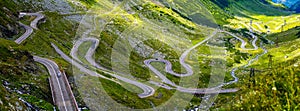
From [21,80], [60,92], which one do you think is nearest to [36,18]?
[60,92]

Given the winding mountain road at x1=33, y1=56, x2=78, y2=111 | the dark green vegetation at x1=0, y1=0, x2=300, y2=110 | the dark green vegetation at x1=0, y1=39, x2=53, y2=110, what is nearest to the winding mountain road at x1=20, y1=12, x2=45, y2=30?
the dark green vegetation at x1=0, y1=0, x2=300, y2=110

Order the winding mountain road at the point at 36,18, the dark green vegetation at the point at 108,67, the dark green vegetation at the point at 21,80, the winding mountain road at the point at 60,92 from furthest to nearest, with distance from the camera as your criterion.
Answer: the winding mountain road at the point at 36,18, the winding mountain road at the point at 60,92, the dark green vegetation at the point at 21,80, the dark green vegetation at the point at 108,67

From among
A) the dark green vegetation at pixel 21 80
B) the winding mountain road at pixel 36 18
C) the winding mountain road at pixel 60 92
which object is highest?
the winding mountain road at pixel 36 18

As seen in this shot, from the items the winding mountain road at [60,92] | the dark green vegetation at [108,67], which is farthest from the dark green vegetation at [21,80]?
the winding mountain road at [60,92]

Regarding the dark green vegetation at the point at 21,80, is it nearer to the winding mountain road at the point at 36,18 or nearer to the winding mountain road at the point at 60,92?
the winding mountain road at the point at 60,92

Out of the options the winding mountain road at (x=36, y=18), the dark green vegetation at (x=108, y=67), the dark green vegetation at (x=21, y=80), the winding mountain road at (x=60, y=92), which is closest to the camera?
the dark green vegetation at (x=108, y=67)

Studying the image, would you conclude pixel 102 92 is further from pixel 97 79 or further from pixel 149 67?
pixel 149 67

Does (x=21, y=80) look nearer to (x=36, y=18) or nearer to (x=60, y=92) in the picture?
(x=60, y=92)

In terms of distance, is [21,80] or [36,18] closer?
[21,80]

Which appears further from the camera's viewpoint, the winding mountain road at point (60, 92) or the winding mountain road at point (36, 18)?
the winding mountain road at point (36, 18)

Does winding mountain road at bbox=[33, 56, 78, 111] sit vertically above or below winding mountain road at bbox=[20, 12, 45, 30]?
below

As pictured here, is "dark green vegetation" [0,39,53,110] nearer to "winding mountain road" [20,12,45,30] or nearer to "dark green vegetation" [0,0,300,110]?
"dark green vegetation" [0,0,300,110]
